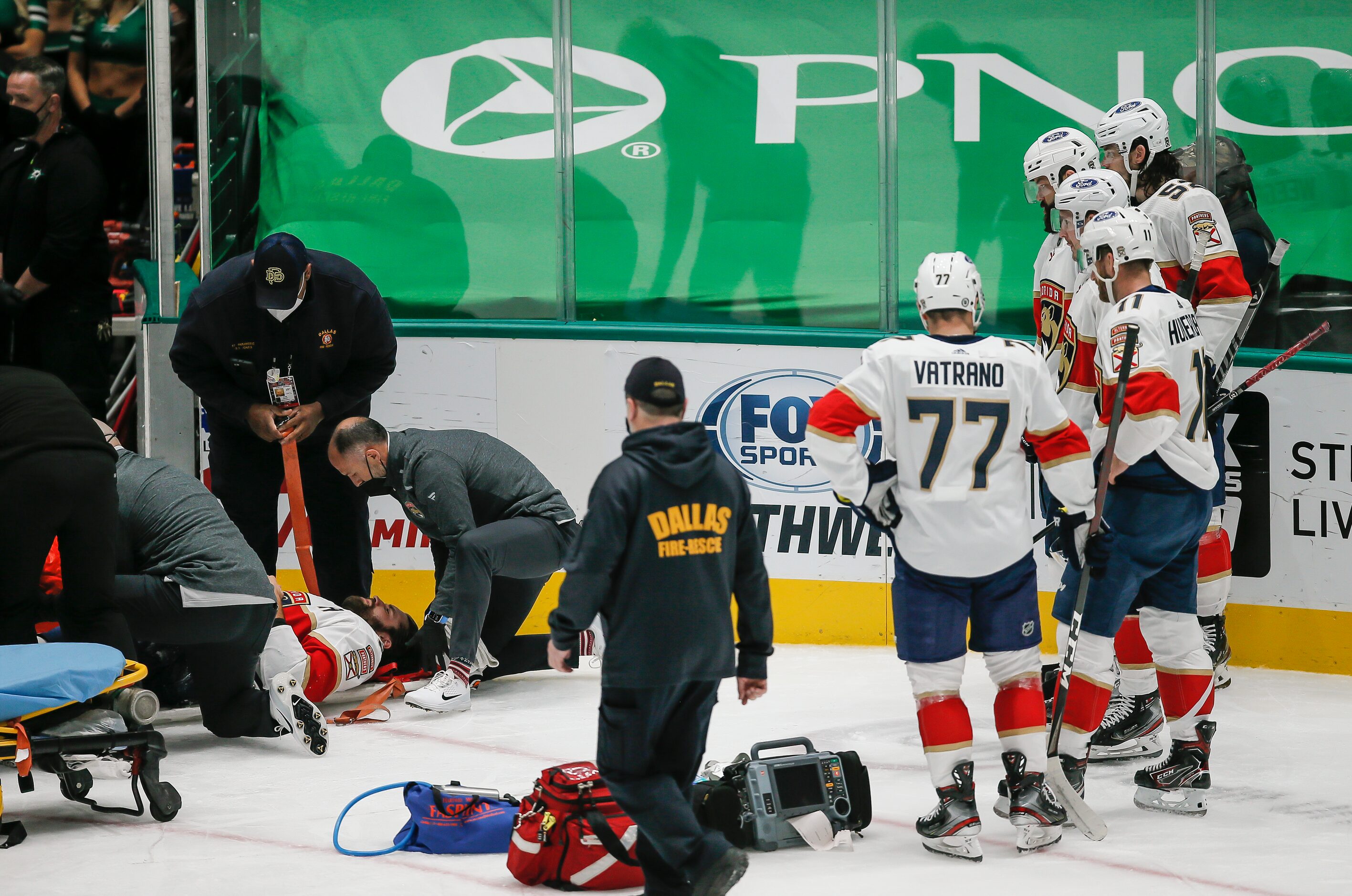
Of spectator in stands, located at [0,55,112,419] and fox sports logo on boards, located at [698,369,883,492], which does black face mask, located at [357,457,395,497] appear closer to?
fox sports logo on boards, located at [698,369,883,492]

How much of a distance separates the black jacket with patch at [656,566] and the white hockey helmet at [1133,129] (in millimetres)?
2354

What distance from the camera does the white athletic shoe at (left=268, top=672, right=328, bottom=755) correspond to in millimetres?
4641

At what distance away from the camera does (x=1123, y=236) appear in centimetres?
400

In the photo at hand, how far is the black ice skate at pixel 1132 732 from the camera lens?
454 cm

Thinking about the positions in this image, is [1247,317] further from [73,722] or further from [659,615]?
[73,722]

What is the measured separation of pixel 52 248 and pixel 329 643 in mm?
2419

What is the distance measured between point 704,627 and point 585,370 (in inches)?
127

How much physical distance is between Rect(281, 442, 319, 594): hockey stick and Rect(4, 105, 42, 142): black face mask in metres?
2.93

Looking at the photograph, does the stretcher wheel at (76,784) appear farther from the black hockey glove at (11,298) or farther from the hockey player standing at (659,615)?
the black hockey glove at (11,298)

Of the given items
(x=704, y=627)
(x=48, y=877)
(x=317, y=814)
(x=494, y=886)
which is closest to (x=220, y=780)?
(x=317, y=814)

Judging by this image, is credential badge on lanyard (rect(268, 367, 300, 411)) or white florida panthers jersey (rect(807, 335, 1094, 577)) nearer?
white florida panthers jersey (rect(807, 335, 1094, 577))

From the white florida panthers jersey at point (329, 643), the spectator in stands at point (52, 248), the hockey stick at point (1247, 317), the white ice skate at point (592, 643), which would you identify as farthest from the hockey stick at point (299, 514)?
the hockey stick at point (1247, 317)

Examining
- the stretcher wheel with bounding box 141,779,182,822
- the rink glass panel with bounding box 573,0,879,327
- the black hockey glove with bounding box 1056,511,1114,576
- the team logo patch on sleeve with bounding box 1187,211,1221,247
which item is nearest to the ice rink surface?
the stretcher wheel with bounding box 141,779,182,822

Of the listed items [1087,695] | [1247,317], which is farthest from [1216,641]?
[1087,695]
